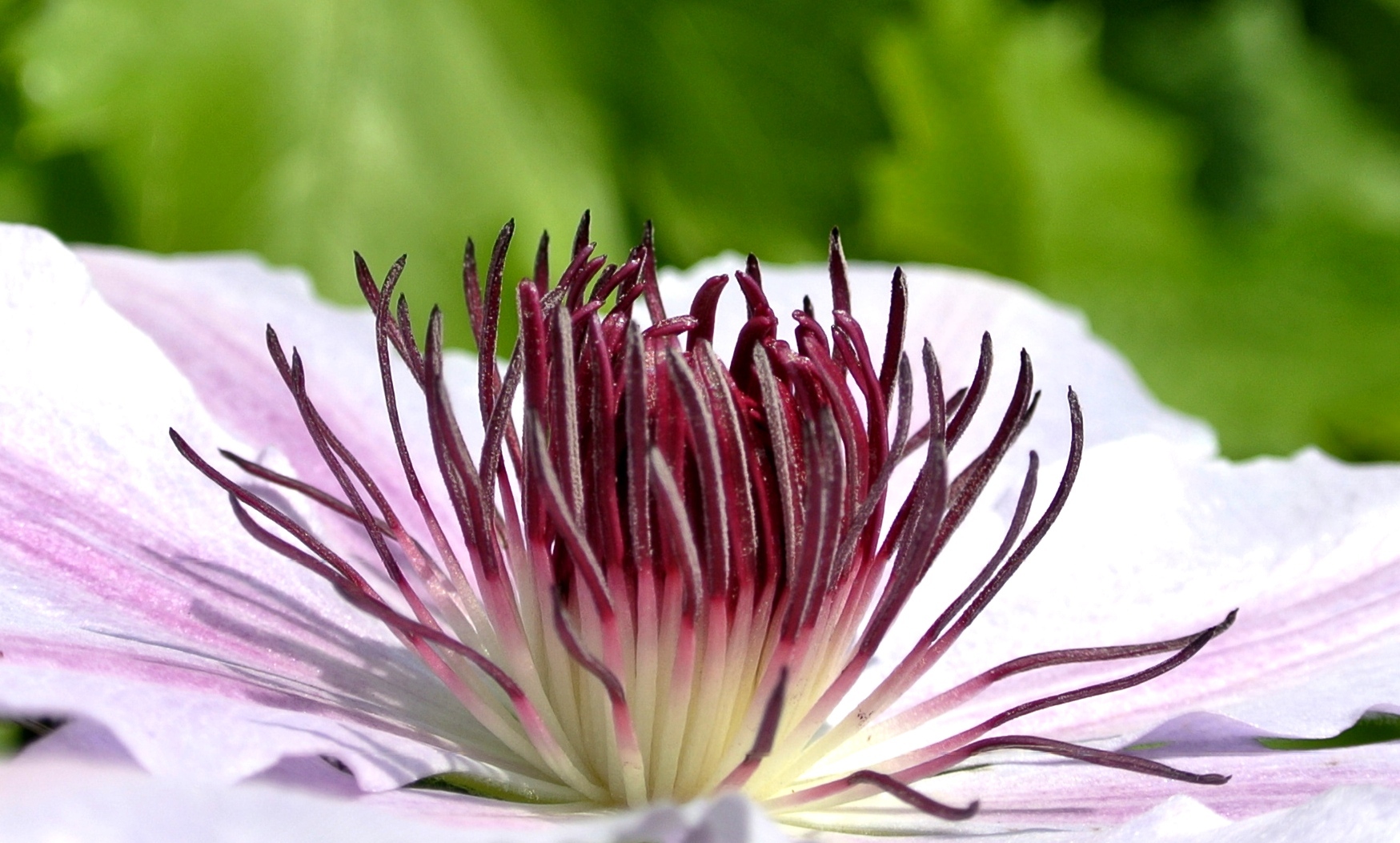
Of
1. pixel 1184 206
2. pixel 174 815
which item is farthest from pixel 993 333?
pixel 1184 206

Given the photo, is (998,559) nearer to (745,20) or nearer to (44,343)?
(44,343)

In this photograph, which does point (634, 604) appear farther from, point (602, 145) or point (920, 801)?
point (602, 145)

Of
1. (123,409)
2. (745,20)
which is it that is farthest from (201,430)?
(745,20)

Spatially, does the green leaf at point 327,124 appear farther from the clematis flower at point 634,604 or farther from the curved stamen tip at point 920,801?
the curved stamen tip at point 920,801

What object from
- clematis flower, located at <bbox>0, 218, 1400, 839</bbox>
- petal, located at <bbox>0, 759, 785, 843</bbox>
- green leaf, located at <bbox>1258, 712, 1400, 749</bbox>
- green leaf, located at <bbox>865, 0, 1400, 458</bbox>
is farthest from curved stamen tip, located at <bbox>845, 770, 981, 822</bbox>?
green leaf, located at <bbox>865, 0, 1400, 458</bbox>

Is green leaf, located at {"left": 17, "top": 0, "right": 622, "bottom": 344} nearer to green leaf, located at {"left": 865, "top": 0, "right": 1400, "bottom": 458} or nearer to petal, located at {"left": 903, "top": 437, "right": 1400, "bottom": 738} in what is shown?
green leaf, located at {"left": 865, "top": 0, "right": 1400, "bottom": 458}

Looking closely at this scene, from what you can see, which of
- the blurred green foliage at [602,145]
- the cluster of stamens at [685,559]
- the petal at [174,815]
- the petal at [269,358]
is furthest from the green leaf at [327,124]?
the petal at [174,815]

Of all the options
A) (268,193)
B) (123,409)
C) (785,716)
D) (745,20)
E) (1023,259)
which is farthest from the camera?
(1023,259)
